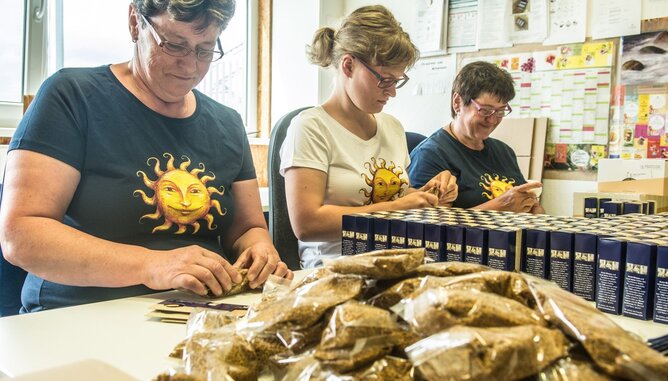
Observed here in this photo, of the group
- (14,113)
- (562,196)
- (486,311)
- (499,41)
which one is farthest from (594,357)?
(14,113)

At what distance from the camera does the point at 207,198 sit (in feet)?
4.06

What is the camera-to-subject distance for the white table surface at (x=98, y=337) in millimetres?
700

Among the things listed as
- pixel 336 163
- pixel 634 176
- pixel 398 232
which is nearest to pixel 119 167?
pixel 398 232

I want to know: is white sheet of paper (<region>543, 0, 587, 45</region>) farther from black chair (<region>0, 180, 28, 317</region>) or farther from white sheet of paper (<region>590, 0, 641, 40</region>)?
black chair (<region>0, 180, 28, 317</region>)

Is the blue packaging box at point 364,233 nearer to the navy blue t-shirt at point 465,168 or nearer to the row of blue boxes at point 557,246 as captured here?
the row of blue boxes at point 557,246

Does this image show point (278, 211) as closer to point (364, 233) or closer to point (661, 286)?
point (364, 233)

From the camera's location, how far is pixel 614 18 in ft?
7.54

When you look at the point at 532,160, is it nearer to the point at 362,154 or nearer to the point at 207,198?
the point at 362,154

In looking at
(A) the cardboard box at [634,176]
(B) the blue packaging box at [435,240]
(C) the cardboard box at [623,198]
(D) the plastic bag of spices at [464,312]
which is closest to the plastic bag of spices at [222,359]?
(D) the plastic bag of spices at [464,312]

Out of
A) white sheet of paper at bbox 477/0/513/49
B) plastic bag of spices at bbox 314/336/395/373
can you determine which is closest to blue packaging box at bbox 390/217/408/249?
plastic bag of spices at bbox 314/336/395/373

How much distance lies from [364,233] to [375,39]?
71 centimetres

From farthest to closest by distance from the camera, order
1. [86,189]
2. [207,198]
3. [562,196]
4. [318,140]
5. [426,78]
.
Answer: [426,78]
[562,196]
[318,140]
[207,198]
[86,189]

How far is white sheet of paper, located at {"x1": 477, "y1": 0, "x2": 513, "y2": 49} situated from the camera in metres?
2.60

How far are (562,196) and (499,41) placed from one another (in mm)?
729
